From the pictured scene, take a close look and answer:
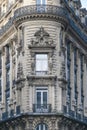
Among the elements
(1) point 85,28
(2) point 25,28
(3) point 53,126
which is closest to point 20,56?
(2) point 25,28

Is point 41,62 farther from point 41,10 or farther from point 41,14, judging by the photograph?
point 41,10

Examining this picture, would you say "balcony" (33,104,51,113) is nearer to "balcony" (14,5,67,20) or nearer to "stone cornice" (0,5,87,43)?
"stone cornice" (0,5,87,43)

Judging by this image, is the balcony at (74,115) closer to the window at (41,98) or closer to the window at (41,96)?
the window at (41,98)

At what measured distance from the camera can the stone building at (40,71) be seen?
87.9m

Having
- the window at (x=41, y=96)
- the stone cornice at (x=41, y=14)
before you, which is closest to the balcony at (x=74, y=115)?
the window at (x=41, y=96)

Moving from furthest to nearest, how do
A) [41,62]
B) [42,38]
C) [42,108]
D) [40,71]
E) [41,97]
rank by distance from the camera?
[42,38], [41,62], [40,71], [41,97], [42,108]

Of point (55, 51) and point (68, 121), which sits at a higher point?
point (55, 51)

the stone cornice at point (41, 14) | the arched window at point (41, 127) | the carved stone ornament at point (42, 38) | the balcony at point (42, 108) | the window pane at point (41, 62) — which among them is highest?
the stone cornice at point (41, 14)

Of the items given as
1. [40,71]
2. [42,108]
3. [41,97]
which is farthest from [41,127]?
[40,71]

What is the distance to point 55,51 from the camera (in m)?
89.8

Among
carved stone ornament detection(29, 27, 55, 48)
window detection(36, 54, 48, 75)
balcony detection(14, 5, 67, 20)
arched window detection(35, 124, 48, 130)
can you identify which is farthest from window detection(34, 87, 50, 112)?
balcony detection(14, 5, 67, 20)

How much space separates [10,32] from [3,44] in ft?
11.3

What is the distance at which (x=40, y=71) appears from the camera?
89.2m

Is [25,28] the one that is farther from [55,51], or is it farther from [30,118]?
[30,118]
